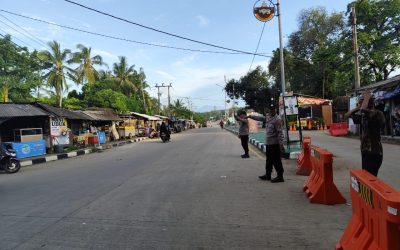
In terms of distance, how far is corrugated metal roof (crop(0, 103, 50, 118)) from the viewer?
19.4 meters

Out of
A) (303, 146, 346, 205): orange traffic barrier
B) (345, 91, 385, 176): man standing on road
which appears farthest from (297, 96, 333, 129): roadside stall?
(345, 91, 385, 176): man standing on road

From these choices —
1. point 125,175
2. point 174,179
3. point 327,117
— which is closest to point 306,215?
point 174,179

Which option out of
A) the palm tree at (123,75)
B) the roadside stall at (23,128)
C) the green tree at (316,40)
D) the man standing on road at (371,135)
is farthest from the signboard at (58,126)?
the palm tree at (123,75)

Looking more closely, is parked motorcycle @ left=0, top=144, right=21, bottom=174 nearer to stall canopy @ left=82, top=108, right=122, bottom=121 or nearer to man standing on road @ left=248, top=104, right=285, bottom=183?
man standing on road @ left=248, top=104, right=285, bottom=183

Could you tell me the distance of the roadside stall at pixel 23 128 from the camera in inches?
775

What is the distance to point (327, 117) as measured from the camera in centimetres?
4153

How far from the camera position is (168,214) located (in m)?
6.26

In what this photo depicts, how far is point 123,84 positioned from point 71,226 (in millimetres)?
58219

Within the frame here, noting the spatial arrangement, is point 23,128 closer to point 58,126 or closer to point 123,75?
point 58,126

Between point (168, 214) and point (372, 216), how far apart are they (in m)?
3.54

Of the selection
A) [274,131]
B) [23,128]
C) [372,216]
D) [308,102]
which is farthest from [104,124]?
[372,216]

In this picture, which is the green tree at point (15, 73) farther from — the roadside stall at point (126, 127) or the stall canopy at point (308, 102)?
the stall canopy at point (308, 102)

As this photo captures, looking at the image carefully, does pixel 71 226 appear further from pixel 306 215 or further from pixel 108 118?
pixel 108 118

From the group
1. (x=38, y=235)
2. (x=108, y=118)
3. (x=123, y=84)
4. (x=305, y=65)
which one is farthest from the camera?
(x=123, y=84)
